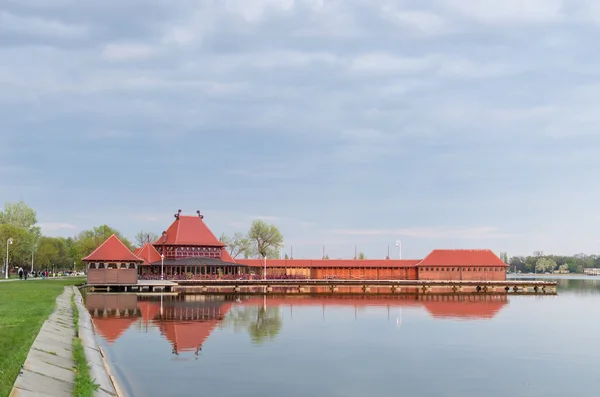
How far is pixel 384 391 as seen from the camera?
63.5ft

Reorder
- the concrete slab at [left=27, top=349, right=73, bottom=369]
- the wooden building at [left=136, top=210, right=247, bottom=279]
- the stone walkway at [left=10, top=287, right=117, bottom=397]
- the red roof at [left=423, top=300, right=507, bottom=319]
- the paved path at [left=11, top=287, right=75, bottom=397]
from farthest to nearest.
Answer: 1. the wooden building at [left=136, top=210, right=247, bottom=279]
2. the red roof at [left=423, top=300, right=507, bottom=319]
3. the concrete slab at [left=27, top=349, right=73, bottom=369]
4. the stone walkway at [left=10, top=287, right=117, bottom=397]
5. the paved path at [left=11, top=287, right=75, bottom=397]

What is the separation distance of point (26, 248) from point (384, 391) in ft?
297

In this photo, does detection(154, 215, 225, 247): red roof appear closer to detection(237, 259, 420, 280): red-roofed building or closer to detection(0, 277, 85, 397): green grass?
detection(237, 259, 420, 280): red-roofed building

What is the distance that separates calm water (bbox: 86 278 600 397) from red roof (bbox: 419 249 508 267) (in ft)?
132

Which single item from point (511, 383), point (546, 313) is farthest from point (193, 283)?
point (511, 383)

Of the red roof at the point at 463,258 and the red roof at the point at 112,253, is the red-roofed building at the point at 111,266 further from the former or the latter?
the red roof at the point at 463,258

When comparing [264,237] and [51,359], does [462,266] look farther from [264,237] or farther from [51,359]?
[51,359]

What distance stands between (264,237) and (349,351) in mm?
91864

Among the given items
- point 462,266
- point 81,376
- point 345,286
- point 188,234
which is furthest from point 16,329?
point 462,266

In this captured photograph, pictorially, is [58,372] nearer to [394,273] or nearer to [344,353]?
[344,353]

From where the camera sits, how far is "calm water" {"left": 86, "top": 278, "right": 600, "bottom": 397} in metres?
20.1

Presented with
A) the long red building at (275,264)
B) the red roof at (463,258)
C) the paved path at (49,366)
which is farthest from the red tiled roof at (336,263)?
the paved path at (49,366)

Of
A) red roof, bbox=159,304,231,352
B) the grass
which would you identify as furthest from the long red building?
the grass

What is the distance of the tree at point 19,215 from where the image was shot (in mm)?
103188
